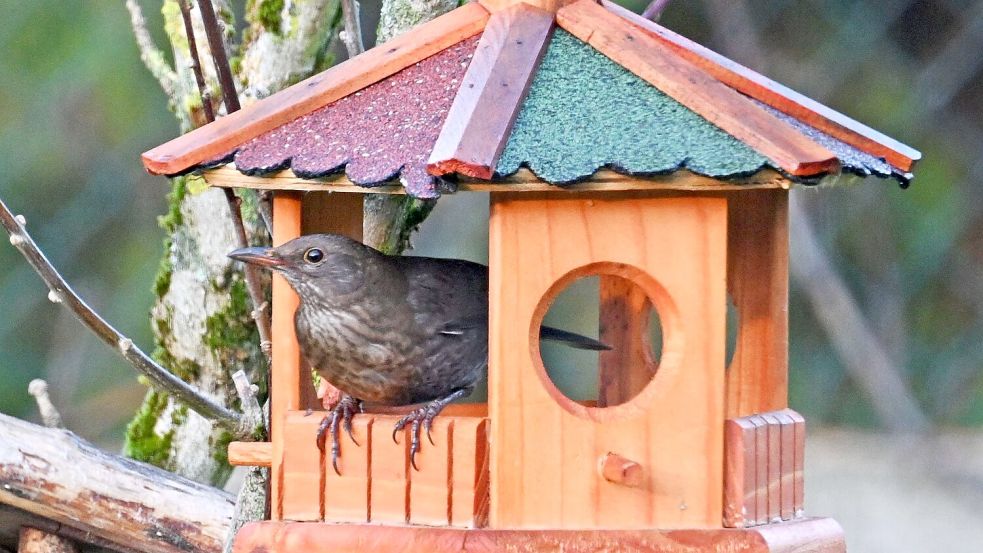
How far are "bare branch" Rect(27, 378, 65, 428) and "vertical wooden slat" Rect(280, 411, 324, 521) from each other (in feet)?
2.75

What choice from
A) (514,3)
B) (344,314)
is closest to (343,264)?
(344,314)

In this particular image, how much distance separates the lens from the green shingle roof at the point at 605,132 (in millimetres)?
2467

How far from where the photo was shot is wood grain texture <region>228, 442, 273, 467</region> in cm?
299

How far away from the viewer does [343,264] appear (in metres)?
3.04

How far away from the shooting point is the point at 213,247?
12.3 ft

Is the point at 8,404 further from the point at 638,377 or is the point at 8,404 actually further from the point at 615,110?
the point at 615,110

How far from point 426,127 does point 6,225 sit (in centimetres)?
93

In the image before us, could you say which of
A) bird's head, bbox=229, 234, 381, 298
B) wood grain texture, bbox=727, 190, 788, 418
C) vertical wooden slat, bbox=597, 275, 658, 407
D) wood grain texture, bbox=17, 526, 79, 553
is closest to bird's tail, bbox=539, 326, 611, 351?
vertical wooden slat, bbox=597, 275, 658, 407

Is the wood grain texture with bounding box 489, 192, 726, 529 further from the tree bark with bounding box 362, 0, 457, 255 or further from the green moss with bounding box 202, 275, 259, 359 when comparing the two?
the green moss with bounding box 202, 275, 259, 359

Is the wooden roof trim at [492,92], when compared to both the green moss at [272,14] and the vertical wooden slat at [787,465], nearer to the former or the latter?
the vertical wooden slat at [787,465]

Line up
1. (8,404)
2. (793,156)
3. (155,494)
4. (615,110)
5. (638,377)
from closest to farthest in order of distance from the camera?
(793,156), (615,110), (638,377), (155,494), (8,404)

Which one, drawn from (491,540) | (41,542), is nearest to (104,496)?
(41,542)

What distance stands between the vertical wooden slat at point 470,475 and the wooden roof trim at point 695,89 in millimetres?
707

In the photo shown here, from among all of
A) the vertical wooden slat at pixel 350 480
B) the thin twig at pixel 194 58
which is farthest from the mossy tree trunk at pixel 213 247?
the vertical wooden slat at pixel 350 480
